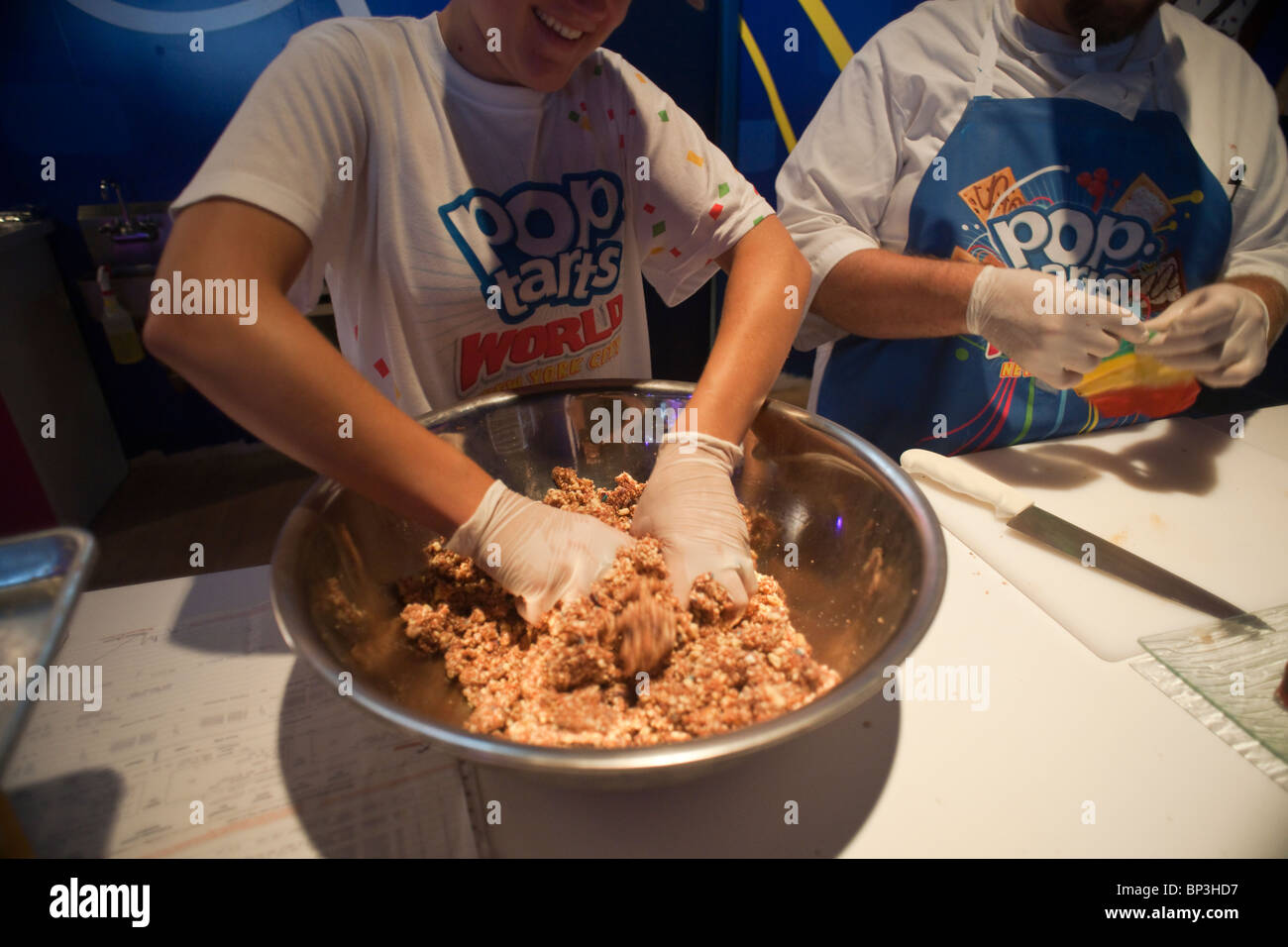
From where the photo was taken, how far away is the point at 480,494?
27.5 inches

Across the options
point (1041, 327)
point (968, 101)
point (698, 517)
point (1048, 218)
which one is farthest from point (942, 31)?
point (698, 517)

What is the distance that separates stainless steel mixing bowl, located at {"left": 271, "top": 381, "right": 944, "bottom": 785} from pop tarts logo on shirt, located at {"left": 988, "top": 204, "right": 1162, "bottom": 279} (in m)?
0.73

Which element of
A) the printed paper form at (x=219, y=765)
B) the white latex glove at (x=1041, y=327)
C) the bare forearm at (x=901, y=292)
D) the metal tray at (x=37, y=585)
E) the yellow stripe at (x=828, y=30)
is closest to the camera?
the metal tray at (x=37, y=585)

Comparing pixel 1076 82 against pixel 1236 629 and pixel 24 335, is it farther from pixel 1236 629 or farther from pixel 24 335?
pixel 24 335

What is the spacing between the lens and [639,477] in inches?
38.3

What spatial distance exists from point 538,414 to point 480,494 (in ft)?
0.84

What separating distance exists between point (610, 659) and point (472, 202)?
644 millimetres

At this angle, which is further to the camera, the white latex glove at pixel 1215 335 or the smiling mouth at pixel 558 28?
the white latex glove at pixel 1215 335

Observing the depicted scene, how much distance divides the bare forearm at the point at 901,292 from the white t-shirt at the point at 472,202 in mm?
333

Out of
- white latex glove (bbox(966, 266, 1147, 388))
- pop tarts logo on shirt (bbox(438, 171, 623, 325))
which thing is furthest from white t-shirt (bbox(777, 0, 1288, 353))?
pop tarts logo on shirt (bbox(438, 171, 623, 325))

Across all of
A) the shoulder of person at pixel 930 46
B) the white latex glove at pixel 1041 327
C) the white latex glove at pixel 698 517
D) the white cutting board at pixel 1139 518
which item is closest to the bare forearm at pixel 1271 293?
the white cutting board at pixel 1139 518

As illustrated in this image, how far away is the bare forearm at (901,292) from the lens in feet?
3.85

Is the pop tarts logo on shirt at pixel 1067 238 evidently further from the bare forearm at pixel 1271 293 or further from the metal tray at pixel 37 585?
the metal tray at pixel 37 585

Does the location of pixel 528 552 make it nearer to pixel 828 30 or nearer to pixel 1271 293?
pixel 1271 293
